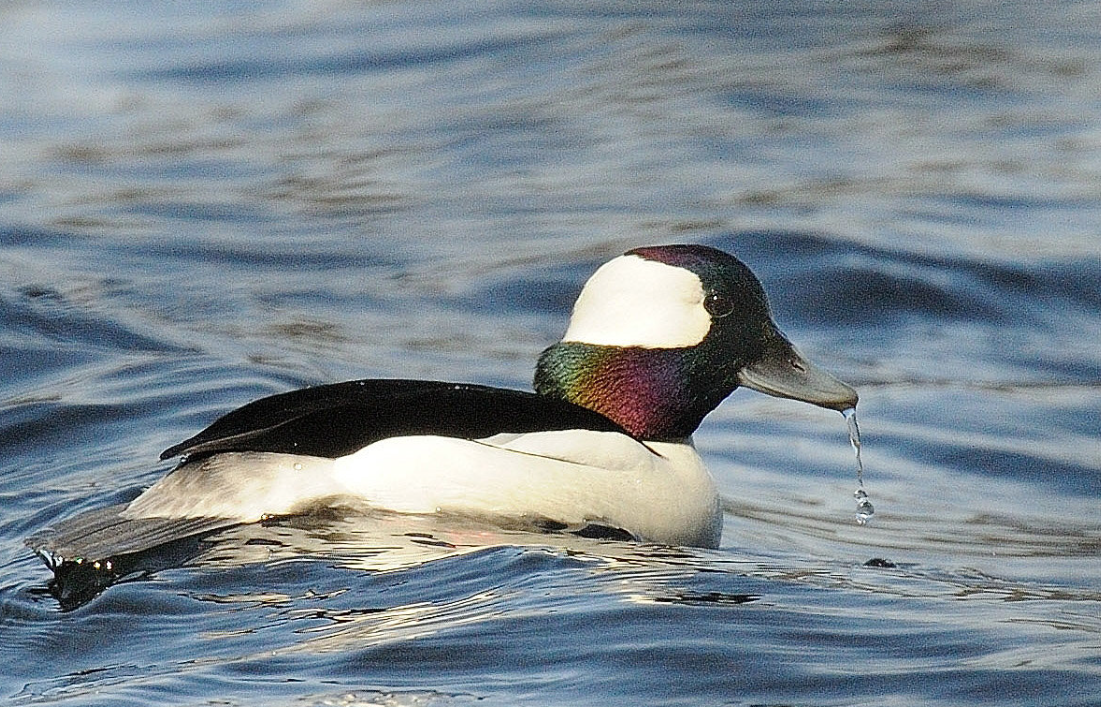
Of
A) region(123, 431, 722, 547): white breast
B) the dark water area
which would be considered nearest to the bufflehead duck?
region(123, 431, 722, 547): white breast

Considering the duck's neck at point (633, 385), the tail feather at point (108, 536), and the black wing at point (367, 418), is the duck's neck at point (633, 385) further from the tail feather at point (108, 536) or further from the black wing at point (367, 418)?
the tail feather at point (108, 536)

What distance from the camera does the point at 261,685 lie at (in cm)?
422

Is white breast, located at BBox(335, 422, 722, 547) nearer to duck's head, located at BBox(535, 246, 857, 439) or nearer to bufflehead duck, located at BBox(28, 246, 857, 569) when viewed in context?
bufflehead duck, located at BBox(28, 246, 857, 569)

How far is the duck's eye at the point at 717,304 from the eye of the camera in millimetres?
5973

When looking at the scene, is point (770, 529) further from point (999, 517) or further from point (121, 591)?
point (121, 591)

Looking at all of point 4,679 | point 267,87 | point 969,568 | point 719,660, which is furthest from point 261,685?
point 267,87

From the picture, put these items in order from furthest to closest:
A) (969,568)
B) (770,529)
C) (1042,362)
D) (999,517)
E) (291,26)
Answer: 1. (291,26)
2. (1042,362)
3. (999,517)
4. (770,529)
5. (969,568)

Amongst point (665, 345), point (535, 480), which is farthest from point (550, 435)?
point (665, 345)

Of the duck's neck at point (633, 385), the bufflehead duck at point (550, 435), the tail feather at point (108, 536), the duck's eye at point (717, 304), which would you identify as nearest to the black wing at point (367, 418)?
the bufflehead duck at point (550, 435)

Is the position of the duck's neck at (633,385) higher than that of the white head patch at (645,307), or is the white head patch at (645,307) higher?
the white head patch at (645,307)

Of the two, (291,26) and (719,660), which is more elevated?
(291,26)

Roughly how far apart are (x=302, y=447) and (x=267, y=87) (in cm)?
888

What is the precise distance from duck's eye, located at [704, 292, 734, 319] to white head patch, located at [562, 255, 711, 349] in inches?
0.7

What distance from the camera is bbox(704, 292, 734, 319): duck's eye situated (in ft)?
19.6
